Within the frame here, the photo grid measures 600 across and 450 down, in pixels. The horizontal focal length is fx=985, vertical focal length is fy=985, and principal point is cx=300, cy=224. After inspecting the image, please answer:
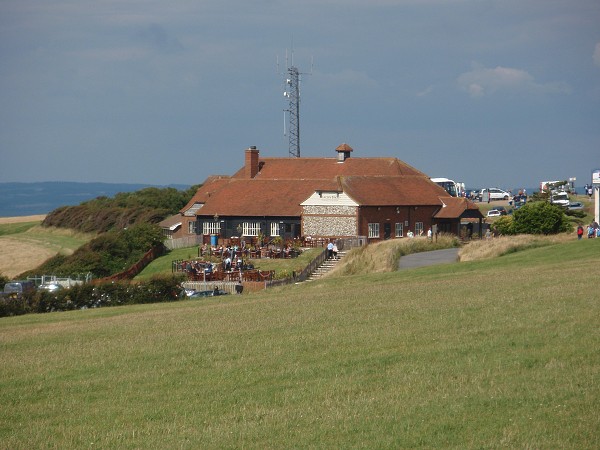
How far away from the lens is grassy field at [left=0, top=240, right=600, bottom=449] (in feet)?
Answer: 41.4

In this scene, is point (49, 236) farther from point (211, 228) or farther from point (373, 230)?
point (373, 230)

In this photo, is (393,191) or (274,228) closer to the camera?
(274,228)

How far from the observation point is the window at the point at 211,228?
7006cm

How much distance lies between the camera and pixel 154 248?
66.5 meters

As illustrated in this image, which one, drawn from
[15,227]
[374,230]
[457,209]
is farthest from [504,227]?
[15,227]

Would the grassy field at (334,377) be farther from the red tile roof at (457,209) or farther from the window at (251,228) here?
the window at (251,228)

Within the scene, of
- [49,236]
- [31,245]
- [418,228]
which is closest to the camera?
[418,228]

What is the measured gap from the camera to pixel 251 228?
68688 millimetres

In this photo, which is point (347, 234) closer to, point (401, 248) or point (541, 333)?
point (401, 248)

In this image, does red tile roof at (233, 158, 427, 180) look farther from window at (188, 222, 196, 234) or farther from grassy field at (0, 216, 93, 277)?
grassy field at (0, 216, 93, 277)

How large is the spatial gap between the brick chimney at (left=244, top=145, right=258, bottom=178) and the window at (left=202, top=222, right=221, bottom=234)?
7.33 meters

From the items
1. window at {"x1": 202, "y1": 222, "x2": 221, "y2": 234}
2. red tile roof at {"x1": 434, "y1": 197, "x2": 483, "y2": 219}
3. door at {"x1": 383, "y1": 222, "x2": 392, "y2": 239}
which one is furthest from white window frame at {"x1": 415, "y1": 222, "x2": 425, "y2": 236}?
window at {"x1": 202, "y1": 222, "x2": 221, "y2": 234}

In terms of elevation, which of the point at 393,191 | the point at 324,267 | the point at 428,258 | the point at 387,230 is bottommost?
the point at 324,267

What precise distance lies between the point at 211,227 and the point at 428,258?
26.1 m
